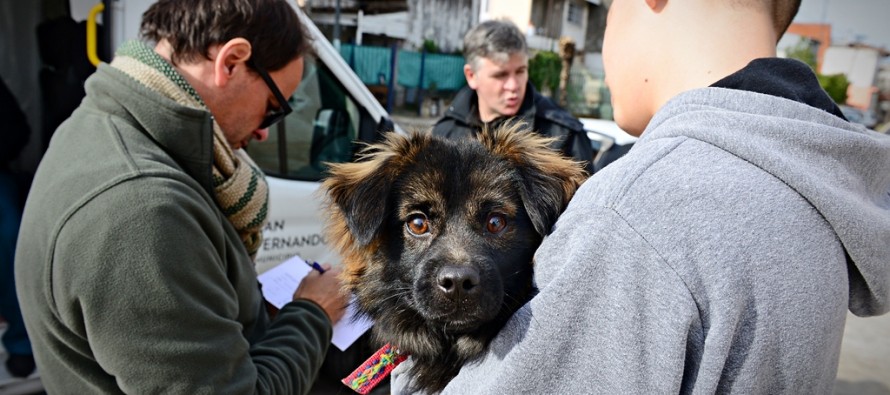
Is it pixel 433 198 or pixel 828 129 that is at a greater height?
pixel 828 129

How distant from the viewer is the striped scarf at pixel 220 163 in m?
2.01

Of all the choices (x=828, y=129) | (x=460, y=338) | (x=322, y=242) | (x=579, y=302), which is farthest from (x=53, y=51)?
(x=828, y=129)

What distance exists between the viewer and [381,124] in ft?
15.6

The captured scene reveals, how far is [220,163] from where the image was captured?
2.17m

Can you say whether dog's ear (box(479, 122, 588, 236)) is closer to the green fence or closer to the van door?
the van door

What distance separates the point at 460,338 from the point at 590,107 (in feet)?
114

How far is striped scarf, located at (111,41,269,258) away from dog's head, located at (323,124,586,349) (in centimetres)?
38

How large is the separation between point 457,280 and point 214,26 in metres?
1.36

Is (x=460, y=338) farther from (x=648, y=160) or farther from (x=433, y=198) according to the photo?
(x=648, y=160)

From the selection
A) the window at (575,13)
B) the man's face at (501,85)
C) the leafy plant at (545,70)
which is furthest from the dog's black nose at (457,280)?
the window at (575,13)

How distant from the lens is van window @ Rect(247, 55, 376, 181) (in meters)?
4.44

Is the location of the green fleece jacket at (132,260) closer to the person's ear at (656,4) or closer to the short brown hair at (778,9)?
the person's ear at (656,4)

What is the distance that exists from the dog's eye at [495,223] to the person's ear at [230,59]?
116 centimetres

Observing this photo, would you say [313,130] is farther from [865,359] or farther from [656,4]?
[865,359]
